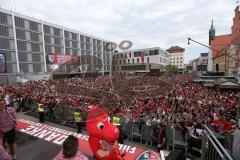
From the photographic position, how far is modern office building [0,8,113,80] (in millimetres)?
45281

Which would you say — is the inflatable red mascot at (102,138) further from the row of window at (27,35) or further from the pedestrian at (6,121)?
the row of window at (27,35)

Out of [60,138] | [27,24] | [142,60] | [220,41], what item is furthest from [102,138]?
[220,41]

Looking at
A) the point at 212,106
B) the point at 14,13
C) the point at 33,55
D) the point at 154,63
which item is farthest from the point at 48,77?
the point at 212,106

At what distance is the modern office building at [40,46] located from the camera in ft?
149

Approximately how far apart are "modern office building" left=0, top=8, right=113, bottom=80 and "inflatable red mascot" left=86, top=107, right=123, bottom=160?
160 ft

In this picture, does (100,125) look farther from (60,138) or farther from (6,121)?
(60,138)

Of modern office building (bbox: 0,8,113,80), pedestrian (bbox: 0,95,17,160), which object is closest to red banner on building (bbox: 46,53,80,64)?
modern office building (bbox: 0,8,113,80)

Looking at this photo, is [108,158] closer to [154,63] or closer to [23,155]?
[23,155]

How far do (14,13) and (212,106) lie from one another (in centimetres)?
5357

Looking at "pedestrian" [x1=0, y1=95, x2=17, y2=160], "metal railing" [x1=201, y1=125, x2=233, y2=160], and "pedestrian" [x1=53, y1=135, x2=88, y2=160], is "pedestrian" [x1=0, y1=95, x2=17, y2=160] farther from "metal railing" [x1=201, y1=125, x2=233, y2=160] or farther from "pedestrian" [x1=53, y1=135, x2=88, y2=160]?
"metal railing" [x1=201, y1=125, x2=233, y2=160]

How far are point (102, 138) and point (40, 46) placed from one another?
187ft

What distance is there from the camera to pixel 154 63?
80.1 metres

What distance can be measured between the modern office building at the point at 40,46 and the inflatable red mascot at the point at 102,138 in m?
48.7

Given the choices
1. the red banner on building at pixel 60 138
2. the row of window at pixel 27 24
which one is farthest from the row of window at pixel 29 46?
the red banner on building at pixel 60 138
